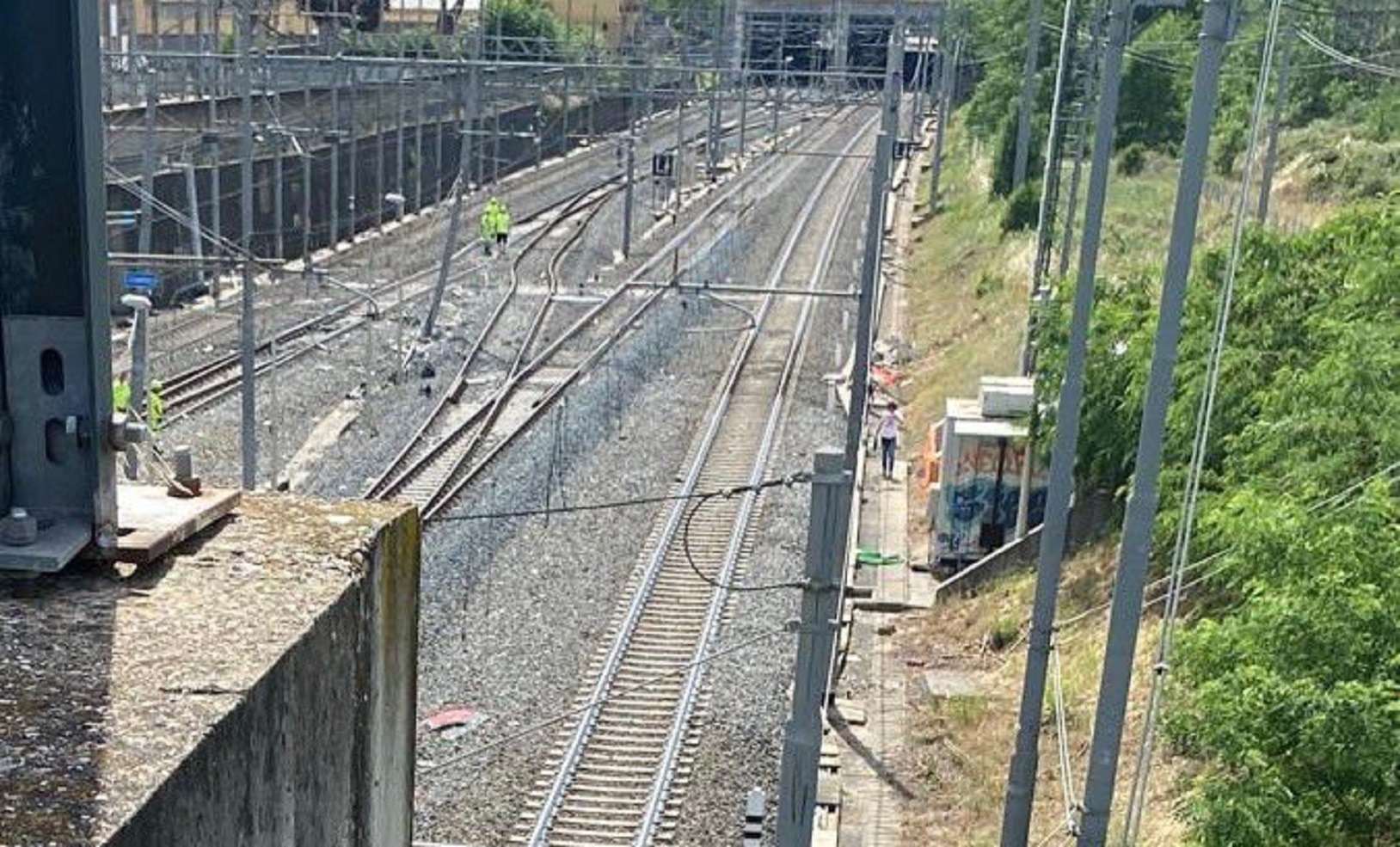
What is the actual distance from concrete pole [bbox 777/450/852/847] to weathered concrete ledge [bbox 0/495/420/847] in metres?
3.06

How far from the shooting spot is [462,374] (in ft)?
63.0

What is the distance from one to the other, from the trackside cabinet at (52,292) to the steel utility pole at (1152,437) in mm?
3464

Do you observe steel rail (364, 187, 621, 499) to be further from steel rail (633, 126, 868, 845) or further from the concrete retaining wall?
the concrete retaining wall

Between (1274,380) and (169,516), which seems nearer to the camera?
(169,516)

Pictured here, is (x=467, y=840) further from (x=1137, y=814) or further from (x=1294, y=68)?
(x=1294, y=68)

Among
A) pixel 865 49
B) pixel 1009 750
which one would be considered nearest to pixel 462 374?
pixel 1009 750

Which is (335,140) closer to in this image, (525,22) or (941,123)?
(525,22)

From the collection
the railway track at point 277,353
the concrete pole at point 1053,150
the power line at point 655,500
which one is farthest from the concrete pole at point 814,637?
the railway track at point 277,353

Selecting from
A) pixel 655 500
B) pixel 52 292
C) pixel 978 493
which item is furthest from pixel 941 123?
pixel 52 292

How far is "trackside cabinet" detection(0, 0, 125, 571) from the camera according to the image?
2.23 metres

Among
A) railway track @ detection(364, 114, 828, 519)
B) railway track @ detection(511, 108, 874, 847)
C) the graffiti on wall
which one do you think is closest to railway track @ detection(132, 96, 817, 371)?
railway track @ detection(364, 114, 828, 519)

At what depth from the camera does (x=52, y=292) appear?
229 centimetres

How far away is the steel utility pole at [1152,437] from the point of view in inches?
183

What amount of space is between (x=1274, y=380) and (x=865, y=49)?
2798 centimetres
